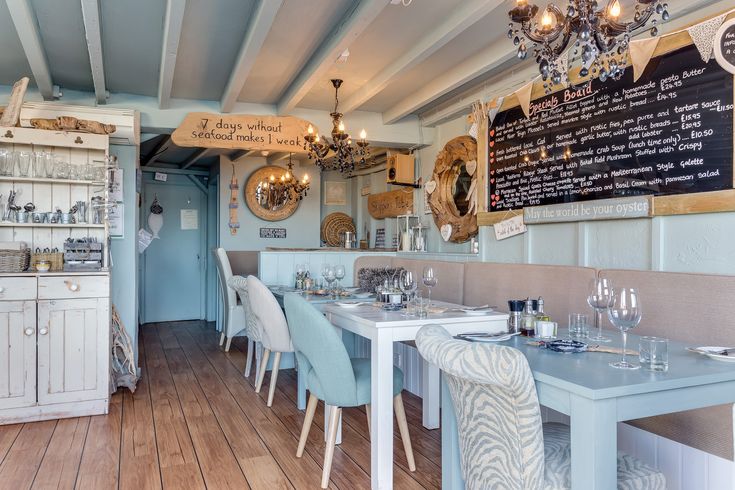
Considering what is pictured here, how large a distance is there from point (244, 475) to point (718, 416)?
2.09m

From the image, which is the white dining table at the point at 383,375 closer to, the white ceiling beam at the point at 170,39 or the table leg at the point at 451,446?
the table leg at the point at 451,446

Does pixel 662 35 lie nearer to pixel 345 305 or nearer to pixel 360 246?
pixel 345 305

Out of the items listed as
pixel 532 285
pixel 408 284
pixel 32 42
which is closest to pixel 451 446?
pixel 408 284

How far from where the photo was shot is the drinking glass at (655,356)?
5.08 ft

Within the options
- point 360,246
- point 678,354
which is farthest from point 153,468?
point 360,246

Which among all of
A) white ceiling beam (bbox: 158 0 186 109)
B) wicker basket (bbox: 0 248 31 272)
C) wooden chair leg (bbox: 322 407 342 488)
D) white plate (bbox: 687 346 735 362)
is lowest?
wooden chair leg (bbox: 322 407 342 488)

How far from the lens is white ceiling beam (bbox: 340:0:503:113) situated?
113 inches

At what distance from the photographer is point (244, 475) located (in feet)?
8.23

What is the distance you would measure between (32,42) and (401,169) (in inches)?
129

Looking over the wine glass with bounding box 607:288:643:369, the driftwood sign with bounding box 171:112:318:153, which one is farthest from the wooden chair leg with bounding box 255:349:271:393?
the wine glass with bounding box 607:288:643:369

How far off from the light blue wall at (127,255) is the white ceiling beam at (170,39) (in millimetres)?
637

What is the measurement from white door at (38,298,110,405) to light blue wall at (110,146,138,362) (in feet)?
2.80

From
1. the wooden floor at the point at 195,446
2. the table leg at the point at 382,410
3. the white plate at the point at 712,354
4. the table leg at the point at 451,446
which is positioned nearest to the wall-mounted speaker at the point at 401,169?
the wooden floor at the point at 195,446

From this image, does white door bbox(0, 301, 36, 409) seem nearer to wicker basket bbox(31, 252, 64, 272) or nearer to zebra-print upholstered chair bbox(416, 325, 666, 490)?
wicker basket bbox(31, 252, 64, 272)
